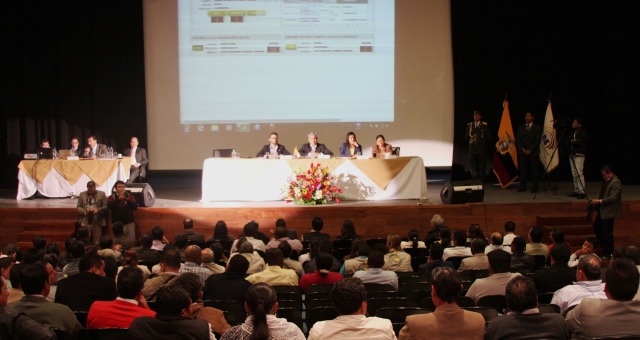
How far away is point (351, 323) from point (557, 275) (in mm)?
2619

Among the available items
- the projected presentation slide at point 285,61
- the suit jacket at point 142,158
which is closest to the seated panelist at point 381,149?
the projected presentation slide at point 285,61

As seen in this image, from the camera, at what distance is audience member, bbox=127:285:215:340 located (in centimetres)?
352

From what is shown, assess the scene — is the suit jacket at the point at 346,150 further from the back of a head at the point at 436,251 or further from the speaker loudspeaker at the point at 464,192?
the back of a head at the point at 436,251

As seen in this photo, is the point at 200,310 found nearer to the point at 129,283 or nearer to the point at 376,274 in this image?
the point at 129,283

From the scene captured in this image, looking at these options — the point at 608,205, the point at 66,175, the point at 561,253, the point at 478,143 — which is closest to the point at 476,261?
the point at 561,253

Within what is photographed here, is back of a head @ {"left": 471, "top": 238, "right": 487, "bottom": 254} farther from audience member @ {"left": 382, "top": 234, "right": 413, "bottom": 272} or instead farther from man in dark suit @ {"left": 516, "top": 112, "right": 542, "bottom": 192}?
man in dark suit @ {"left": 516, "top": 112, "right": 542, "bottom": 192}

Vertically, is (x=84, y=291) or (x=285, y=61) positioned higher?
(x=285, y=61)

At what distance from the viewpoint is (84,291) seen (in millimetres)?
4926

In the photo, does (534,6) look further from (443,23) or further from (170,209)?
(170,209)

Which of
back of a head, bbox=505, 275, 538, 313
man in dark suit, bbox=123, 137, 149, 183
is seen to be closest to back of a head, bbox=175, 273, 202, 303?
back of a head, bbox=505, 275, 538, 313

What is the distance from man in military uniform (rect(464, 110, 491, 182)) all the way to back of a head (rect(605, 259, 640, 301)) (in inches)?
345

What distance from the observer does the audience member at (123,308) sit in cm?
417

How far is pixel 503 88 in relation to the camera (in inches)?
547

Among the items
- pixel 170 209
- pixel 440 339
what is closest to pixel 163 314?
pixel 440 339
